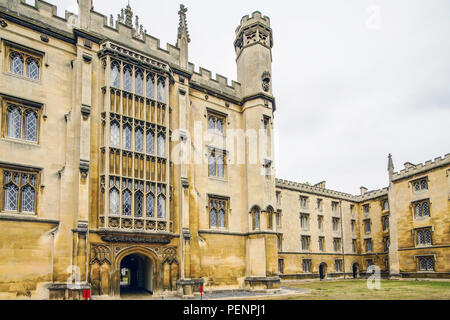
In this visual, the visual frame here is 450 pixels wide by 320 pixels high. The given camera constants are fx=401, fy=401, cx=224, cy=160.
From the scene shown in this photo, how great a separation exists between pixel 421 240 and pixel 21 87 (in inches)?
1479

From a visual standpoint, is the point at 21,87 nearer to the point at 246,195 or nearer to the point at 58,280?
the point at 58,280

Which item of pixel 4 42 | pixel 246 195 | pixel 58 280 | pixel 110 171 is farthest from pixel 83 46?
pixel 246 195

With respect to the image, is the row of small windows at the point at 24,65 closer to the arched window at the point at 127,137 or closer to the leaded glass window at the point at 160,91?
the arched window at the point at 127,137

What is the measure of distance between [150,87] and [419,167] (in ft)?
98.7

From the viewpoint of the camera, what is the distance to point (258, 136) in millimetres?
26938

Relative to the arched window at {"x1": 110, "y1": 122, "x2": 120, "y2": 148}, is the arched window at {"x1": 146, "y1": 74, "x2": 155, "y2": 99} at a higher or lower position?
higher

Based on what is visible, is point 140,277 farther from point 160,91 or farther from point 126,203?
point 160,91

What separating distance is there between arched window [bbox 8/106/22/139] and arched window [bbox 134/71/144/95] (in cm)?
612

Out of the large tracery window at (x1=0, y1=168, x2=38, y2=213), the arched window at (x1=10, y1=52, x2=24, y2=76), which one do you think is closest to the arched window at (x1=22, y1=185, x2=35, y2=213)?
the large tracery window at (x1=0, y1=168, x2=38, y2=213)

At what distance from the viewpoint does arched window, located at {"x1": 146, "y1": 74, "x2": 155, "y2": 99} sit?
74.1 feet

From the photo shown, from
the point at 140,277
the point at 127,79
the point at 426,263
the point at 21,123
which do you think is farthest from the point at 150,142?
the point at 426,263

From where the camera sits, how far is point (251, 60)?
28297mm

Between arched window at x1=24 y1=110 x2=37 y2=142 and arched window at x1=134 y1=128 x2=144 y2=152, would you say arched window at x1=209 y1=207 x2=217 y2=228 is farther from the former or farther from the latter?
arched window at x1=24 y1=110 x2=37 y2=142

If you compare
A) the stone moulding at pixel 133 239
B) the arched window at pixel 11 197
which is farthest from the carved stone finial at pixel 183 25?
the arched window at pixel 11 197
